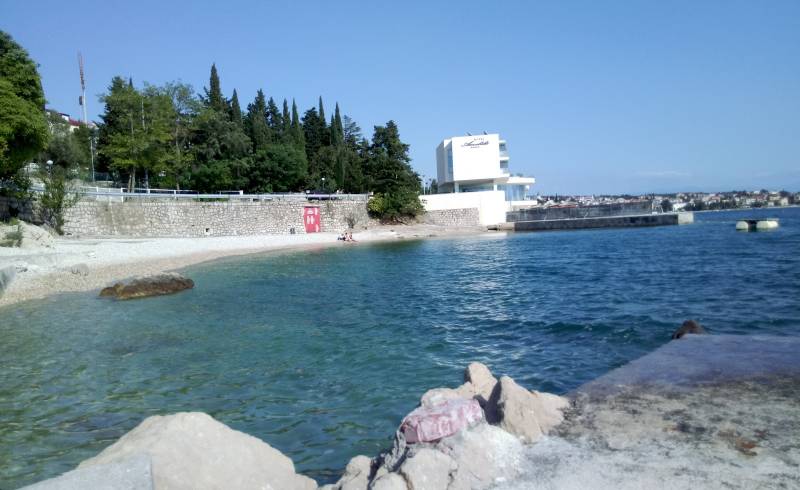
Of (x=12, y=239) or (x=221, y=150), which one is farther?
(x=221, y=150)

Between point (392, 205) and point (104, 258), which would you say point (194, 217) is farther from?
point (392, 205)

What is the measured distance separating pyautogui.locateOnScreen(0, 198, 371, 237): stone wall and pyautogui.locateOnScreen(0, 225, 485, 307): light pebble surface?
377 cm

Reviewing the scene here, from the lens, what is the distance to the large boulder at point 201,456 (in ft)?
13.7

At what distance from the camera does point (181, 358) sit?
1077 cm

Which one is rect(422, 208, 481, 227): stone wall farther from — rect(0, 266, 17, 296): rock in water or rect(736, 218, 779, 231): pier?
rect(0, 266, 17, 296): rock in water

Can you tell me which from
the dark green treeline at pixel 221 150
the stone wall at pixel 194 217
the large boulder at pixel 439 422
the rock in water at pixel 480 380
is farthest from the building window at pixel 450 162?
the large boulder at pixel 439 422

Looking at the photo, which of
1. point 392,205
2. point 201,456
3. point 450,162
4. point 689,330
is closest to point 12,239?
point 201,456

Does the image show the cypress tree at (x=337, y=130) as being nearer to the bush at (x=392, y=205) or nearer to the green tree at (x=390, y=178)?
the green tree at (x=390, y=178)

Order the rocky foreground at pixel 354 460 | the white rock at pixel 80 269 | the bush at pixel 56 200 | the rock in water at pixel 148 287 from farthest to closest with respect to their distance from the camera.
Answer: the bush at pixel 56 200, the white rock at pixel 80 269, the rock in water at pixel 148 287, the rocky foreground at pixel 354 460

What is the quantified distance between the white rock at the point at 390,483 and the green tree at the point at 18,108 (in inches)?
1203

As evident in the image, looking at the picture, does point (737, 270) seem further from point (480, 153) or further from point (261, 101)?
point (261, 101)

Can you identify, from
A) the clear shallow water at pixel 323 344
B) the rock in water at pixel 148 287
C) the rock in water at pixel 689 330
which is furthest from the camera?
the rock in water at pixel 148 287

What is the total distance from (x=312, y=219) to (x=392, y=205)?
463 inches

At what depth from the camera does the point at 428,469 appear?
4.43 m
